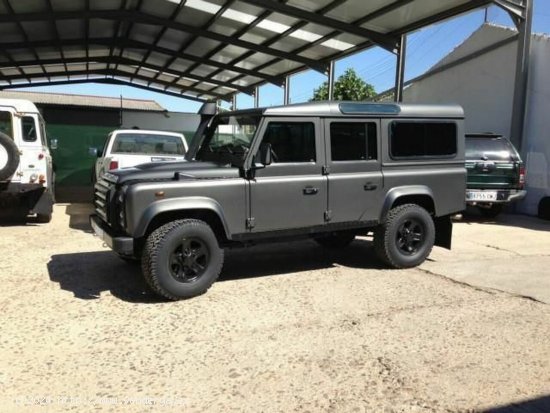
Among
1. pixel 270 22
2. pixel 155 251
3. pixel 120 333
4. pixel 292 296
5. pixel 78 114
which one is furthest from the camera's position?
pixel 78 114

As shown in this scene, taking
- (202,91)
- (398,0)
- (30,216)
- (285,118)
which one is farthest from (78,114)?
(285,118)

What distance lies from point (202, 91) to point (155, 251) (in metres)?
26.4

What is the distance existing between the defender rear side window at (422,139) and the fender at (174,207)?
2461mm

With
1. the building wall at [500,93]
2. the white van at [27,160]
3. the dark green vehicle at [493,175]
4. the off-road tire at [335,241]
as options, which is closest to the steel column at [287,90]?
the building wall at [500,93]

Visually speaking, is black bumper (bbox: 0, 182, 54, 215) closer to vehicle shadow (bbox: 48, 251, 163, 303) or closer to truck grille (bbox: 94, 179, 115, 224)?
vehicle shadow (bbox: 48, 251, 163, 303)

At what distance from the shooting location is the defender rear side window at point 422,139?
6.81 meters

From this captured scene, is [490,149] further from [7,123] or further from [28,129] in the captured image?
→ [7,123]

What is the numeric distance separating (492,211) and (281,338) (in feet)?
30.2

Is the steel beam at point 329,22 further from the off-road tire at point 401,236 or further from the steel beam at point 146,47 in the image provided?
the off-road tire at point 401,236

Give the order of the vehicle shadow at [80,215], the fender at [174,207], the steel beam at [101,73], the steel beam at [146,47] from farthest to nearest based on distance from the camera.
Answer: the steel beam at [101,73] < the steel beam at [146,47] < the vehicle shadow at [80,215] < the fender at [174,207]

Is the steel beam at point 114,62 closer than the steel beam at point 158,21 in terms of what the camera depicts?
No

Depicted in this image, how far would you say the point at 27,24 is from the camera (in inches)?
674

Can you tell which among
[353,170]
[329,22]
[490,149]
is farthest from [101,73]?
[353,170]

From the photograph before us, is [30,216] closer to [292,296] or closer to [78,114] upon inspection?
[292,296]
